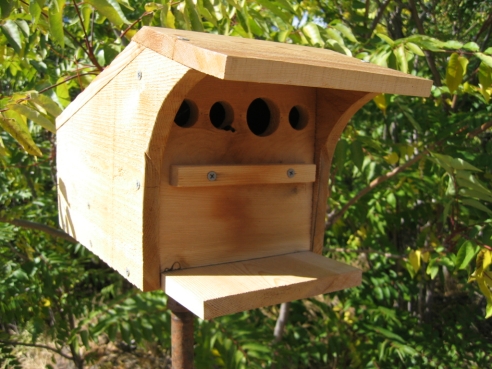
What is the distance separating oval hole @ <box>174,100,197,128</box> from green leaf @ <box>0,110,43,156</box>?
510 millimetres

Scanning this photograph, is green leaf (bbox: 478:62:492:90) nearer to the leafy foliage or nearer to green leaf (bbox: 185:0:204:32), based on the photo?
the leafy foliage

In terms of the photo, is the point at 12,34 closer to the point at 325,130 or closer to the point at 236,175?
the point at 236,175

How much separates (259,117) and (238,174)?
308 millimetres

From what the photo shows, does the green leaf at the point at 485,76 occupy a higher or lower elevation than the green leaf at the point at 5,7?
lower

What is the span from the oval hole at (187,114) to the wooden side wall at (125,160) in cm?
15

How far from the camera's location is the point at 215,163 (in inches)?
58.3

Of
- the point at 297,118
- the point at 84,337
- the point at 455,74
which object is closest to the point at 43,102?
the point at 297,118

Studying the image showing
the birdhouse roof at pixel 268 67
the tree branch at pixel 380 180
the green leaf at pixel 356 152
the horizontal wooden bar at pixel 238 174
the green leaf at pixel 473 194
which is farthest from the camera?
the tree branch at pixel 380 180

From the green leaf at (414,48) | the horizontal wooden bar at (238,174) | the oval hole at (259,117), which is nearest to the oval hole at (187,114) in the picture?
the horizontal wooden bar at (238,174)

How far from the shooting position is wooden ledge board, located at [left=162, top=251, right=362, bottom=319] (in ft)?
4.09

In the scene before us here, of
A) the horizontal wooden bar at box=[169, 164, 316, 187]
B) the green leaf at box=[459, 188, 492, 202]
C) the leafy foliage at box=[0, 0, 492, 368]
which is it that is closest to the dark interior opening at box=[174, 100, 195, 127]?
the horizontal wooden bar at box=[169, 164, 316, 187]

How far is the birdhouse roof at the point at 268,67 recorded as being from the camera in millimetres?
1031

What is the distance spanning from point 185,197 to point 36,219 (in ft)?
6.28

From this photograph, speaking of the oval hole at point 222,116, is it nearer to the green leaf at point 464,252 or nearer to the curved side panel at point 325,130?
the curved side panel at point 325,130
